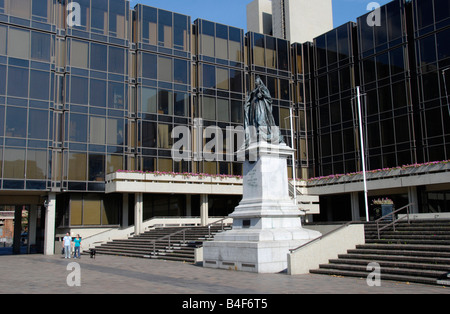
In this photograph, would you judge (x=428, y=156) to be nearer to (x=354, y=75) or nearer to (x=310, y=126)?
(x=354, y=75)

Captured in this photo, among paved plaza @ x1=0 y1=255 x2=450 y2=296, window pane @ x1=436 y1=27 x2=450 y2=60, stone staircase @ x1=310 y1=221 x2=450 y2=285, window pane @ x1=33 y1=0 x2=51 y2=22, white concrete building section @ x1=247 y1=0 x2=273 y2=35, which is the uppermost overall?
white concrete building section @ x1=247 y1=0 x2=273 y2=35

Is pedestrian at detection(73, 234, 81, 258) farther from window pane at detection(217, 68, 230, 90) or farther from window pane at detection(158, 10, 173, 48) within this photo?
window pane at detection(217, 68, 230, 90)

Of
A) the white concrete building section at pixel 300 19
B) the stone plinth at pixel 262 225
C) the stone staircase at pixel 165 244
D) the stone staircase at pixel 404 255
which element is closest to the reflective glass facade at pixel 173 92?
the stone staircase at pixel 165 244

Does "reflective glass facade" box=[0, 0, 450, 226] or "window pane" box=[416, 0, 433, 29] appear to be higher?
"window pane" box=[416, 0, 433, 29]

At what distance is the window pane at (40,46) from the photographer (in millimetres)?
37375

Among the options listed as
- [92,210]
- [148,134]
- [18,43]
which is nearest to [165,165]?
[148,134]

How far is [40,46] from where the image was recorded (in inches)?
1484

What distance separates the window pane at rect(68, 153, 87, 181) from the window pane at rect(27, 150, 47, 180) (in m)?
2.08

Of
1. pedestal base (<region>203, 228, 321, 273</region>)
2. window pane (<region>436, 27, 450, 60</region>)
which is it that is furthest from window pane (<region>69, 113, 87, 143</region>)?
window pane (<region>436, 27, 450, 60</region>)

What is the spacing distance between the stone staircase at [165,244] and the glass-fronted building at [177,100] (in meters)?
4.08

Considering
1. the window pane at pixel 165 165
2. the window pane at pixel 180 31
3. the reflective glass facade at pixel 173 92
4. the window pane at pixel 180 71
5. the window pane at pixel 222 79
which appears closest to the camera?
the reflective glass facade at pixel 173 92

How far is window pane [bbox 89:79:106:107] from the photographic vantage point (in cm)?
3969

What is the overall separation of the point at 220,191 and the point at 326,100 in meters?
15.2

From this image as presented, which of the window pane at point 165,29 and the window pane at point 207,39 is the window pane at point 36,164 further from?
the window pane at point 207,39
